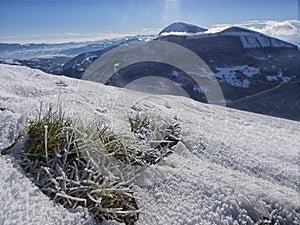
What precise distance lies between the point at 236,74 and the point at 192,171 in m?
59.1

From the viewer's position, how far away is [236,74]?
5759 cm

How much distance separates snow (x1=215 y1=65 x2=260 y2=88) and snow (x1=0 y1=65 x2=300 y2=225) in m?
53.3

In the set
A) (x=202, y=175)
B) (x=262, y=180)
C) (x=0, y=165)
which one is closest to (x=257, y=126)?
(x=262, y=180)

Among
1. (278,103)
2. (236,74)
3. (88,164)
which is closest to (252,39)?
(236,74)

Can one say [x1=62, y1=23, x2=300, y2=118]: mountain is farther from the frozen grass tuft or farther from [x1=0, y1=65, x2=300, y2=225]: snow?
the frozen grass tuft

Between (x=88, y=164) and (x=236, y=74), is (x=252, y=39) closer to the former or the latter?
(x=236, y=74)

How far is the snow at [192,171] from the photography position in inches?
53.5

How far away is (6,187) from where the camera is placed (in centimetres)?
133

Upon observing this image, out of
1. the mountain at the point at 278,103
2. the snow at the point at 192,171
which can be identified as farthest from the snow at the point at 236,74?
the snow at the point at 192,171

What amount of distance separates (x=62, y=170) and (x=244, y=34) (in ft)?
245

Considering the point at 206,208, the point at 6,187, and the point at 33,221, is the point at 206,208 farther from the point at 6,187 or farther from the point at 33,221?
the point at 6,187

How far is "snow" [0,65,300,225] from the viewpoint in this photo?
1.36 m

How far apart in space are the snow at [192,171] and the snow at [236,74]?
53.3m

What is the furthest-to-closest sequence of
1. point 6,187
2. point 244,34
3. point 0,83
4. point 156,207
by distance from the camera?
point 244,34 < point 0,83 < point 156,207 < point 6,187
